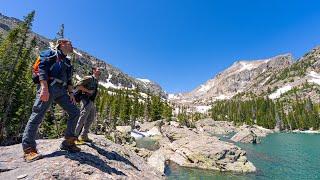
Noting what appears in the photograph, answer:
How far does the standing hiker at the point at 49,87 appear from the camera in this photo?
32.1 feet

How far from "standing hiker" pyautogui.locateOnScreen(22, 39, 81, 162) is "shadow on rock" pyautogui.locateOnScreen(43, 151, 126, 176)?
0.86 m

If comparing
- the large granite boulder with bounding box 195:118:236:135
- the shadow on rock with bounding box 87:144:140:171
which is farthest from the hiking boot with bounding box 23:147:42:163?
the large granite boulder with bounding box 195:118:236:135

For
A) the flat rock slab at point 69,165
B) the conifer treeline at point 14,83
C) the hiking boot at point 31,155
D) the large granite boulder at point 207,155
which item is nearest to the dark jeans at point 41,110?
the hiking boot at point 31,155

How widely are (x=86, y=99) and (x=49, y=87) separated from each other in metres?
3.15

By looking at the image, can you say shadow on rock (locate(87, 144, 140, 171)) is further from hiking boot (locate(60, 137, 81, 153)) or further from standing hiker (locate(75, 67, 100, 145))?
hiking boot (locate(60, 137, 81, 153))

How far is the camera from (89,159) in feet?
37.2

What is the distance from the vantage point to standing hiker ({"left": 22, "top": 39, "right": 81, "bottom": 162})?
9.79 metres

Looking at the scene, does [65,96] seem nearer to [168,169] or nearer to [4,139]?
[168,169]

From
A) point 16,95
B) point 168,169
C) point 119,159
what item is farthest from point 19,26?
point 119,159

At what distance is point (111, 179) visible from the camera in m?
10.7

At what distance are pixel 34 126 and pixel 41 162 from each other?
1.20 m

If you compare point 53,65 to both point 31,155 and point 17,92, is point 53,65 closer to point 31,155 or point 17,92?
point 31,155

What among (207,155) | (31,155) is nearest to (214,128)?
(207,155)

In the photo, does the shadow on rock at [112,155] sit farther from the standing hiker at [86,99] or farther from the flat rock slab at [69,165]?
the standing hiker at [86,99]
